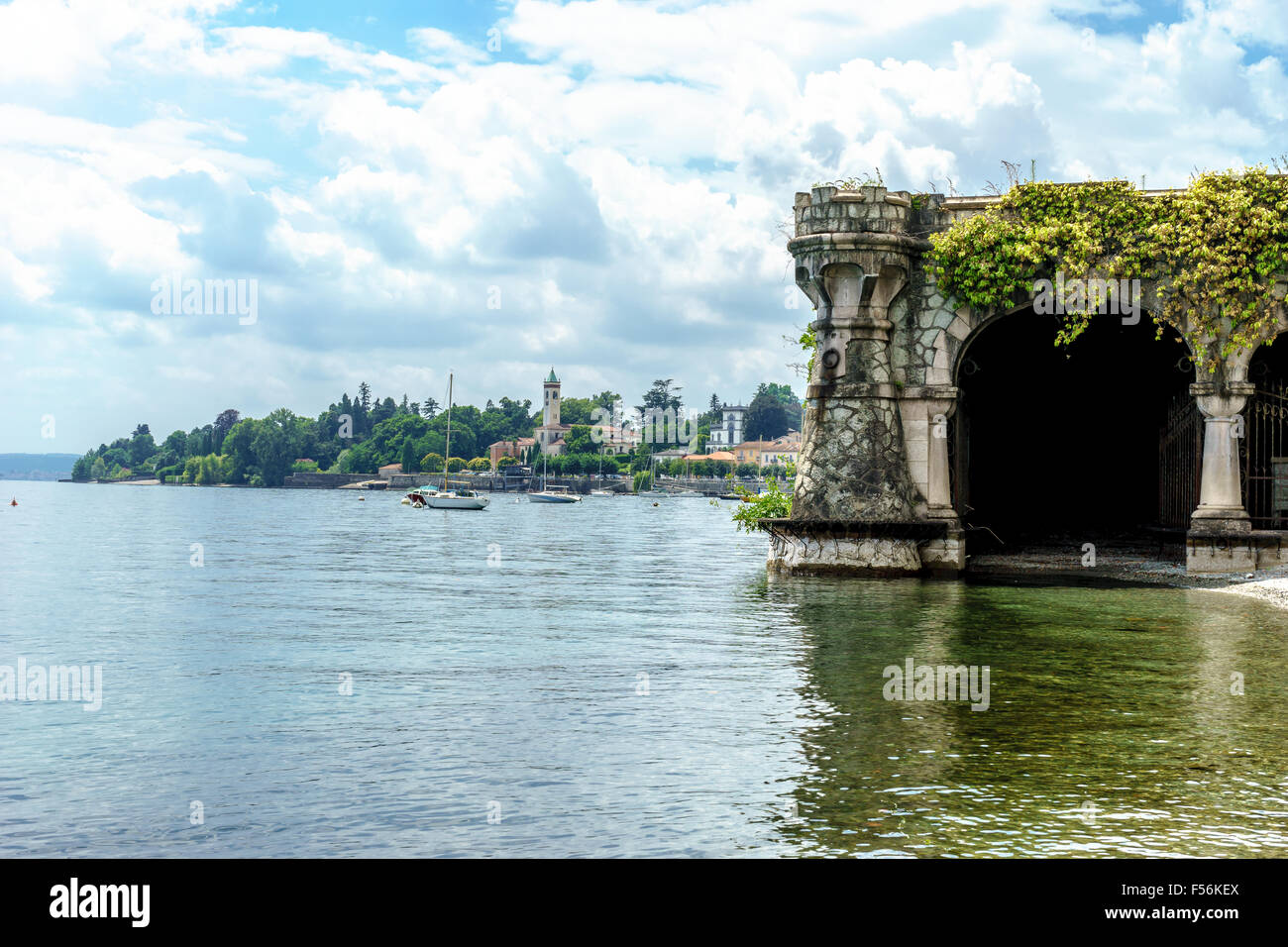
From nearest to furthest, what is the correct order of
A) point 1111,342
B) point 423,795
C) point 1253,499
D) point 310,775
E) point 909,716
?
1. point 423,795
2. point 310,775
3. point 909,716
4. point 1253,499
5. point 1111,342

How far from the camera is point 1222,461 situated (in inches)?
960

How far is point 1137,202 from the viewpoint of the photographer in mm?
24281

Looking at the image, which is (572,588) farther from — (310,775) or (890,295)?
(310,775)

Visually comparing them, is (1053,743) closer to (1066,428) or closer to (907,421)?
(907,421)

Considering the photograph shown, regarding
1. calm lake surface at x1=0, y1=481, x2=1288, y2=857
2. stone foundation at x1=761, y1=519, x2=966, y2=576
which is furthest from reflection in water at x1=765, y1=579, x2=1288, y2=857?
stone foundation at x1=761, y1=519, x2=966, y2=576

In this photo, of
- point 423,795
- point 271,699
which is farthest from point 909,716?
point 271,699

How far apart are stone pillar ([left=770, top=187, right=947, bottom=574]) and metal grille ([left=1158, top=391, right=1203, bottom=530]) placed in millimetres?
5975

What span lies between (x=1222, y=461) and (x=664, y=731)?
1761cm

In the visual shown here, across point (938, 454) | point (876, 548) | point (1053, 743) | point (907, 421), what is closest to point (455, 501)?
point (907, 421)

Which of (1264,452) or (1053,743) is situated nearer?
(1053,743)

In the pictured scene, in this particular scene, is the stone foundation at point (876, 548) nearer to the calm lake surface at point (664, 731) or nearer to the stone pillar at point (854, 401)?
the stone pillar at point (854, 401)

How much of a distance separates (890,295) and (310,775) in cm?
1874

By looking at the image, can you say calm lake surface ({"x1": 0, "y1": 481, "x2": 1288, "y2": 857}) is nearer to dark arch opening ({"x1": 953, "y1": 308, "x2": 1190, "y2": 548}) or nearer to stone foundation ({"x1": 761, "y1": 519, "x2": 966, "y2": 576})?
stone foundation ({"x1": 761, "y1": 519, "x2": 966, "y2": 576})

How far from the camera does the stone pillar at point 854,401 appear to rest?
24828 millimetres
